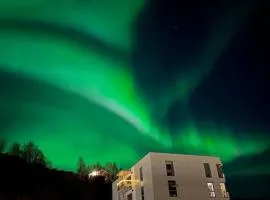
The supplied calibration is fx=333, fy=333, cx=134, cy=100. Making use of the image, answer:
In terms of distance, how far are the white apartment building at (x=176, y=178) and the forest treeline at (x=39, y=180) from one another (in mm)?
31030

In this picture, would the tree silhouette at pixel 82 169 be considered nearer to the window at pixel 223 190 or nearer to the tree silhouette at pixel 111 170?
the tree silhouette at pixel 111 170

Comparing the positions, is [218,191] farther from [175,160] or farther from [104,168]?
[104,168]

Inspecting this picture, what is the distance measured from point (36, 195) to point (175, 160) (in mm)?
38428

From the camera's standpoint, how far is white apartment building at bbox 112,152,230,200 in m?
43.6

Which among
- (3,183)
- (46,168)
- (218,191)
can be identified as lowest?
(218,191)

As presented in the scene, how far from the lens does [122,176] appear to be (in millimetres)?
51125

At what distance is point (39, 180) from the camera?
7550 cm

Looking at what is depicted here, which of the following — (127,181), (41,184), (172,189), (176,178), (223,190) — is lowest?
(172,189)

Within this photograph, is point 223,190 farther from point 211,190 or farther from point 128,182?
point 128,182

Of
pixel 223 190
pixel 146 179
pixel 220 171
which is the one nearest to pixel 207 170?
pixel 220 171

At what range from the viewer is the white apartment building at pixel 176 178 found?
4356cm

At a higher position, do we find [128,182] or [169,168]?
[169,168]

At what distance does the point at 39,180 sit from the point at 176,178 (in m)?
41.8

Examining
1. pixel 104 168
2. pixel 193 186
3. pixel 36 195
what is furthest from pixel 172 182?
pixel 104 168
